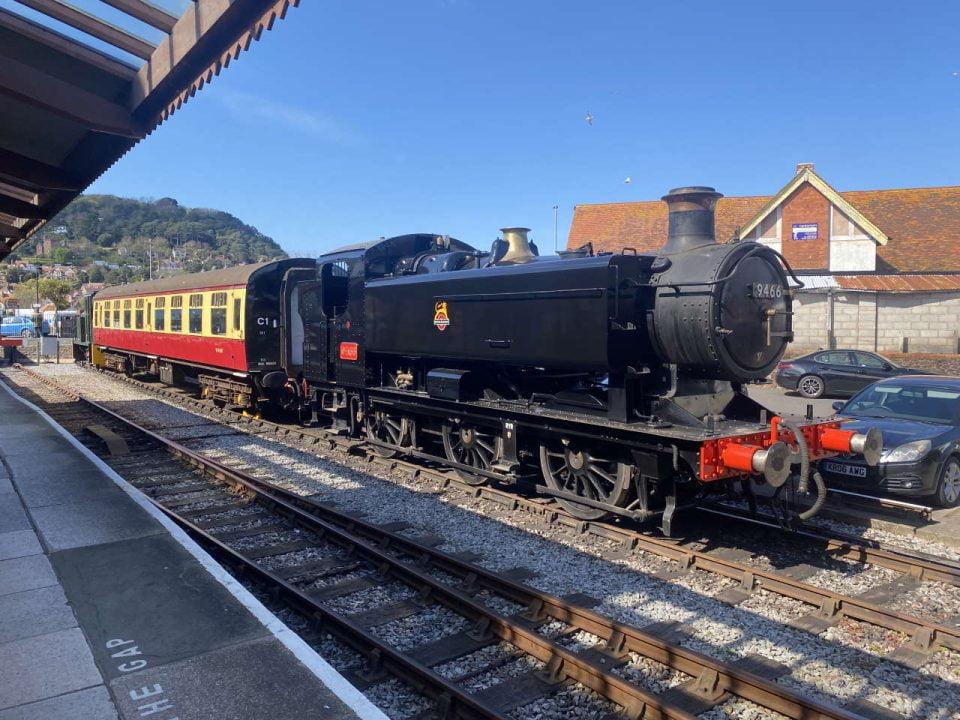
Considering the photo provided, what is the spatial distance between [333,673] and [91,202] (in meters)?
213

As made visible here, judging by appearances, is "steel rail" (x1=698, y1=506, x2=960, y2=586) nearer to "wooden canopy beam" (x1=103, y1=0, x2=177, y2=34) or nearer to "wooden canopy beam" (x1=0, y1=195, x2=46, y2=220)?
"wooden canopy beam" (x1=103, y1=0, x2=177, y2=34)

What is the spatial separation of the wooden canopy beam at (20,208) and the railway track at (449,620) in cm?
554

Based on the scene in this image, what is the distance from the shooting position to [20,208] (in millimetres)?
10672

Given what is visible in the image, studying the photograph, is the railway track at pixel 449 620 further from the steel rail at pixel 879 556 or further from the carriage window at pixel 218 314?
the carriage window at pixel 218 314

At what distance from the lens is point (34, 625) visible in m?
4.12

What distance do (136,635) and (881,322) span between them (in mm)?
23200

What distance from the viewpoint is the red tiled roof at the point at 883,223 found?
23.7 metres

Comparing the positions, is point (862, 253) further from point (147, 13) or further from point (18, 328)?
point (18, 328)

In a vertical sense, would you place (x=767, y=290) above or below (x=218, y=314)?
above

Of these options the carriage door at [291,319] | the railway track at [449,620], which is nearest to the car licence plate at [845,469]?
the railway track at [449,620]

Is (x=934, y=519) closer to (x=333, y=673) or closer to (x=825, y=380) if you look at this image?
(x=333, y=673)

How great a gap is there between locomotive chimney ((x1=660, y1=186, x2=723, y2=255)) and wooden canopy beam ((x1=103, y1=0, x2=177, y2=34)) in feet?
15.2

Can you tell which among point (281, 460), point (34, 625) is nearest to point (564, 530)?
point (34, 625)

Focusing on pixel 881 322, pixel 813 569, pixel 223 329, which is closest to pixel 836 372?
pixel 881 322
